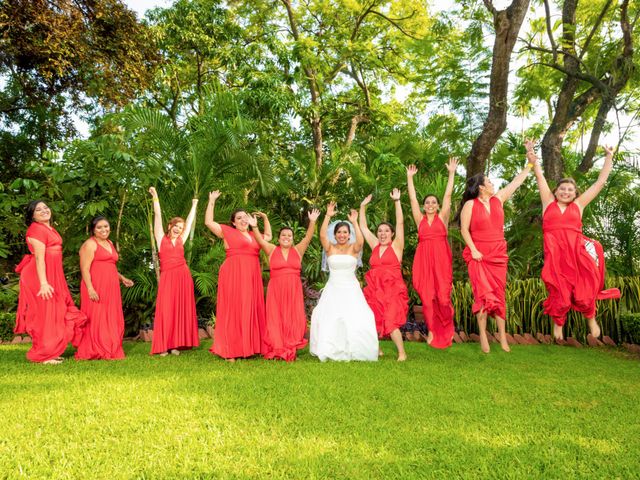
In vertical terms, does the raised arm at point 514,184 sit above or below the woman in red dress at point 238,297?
above

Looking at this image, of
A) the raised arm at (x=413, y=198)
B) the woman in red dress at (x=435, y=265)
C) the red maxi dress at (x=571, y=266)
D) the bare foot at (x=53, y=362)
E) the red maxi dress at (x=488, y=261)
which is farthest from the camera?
the woman in red dress at (x=435, y=265)

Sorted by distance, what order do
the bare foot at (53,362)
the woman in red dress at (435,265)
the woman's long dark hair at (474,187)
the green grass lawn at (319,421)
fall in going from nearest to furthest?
the green grass lawn at (319,421) < the bare foot at (53,362) < the woman's long dark hair at (474,187) < the woman in red dress at (435,265)

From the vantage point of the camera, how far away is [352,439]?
3277 mm

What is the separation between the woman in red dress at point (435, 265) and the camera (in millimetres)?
6688

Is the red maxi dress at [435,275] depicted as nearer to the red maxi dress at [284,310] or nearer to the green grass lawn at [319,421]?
the green grass lawn at [319,421]

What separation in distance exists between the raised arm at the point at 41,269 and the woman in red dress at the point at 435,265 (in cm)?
445

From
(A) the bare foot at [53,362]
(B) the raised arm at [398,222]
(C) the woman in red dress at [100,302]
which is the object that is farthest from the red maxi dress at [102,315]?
(B) the raised arm at [398,222]

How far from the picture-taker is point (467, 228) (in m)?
6.37

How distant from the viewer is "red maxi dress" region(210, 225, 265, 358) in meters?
6.24

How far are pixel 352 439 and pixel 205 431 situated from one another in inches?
37.7

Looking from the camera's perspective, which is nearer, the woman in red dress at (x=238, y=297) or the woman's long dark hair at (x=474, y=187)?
the woman in red dress at (x=238, y=297)

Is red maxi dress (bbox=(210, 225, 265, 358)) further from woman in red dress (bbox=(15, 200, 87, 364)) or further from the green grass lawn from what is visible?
woman in red dress (bbox=(15, 200, 87, 364))

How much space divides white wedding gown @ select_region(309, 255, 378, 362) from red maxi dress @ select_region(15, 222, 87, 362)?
2901mm

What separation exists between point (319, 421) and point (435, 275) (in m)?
3.51
